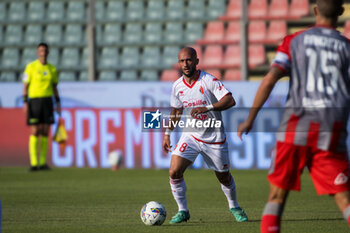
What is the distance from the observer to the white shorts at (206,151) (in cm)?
673

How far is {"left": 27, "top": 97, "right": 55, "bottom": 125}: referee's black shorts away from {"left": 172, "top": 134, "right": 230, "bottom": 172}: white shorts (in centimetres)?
667

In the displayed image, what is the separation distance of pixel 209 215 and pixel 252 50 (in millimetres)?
10977

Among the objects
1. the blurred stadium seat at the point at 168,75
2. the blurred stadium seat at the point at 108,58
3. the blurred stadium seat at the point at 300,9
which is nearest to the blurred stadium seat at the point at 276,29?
the blurred stadium seat at the point at 300,9

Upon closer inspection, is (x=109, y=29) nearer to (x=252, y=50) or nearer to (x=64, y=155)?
(x=252, y=50)

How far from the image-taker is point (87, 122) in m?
13.9

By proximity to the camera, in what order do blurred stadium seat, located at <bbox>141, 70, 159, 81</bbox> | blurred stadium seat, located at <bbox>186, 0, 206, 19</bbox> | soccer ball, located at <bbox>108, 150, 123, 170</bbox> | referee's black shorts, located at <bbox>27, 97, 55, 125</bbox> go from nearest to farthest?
referee's black shorts, located at <bbox>27, 97, 55, 125</bbox>
soccer ball, located at <bbox>108, 150, 123, 170</bbox>
blurred stadium seat, located at <bbox>141, 70, 159, 81</bbox>
blurred stadium seat, located at <bbox>186, 0, 206, 19</bbox>

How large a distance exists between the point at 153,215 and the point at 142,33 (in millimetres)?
13241

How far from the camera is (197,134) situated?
22.5 feet

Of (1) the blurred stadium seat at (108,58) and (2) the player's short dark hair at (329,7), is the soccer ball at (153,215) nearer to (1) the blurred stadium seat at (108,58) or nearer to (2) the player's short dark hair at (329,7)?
(2) the player's short dark hair at (329,7)

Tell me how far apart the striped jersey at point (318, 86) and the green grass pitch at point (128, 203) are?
212 centimetres

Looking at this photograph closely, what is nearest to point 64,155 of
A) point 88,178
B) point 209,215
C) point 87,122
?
point 87,122

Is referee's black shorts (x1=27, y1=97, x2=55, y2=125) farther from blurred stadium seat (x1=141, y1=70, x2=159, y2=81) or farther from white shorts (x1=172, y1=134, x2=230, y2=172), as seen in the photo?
white shorts (x1=172, y1=134, x2=230, y2=172)

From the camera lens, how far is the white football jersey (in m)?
6.83

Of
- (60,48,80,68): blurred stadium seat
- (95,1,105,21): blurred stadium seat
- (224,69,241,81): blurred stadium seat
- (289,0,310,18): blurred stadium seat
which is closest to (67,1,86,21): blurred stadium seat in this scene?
(95,1,105,21): blurred stadium seat
